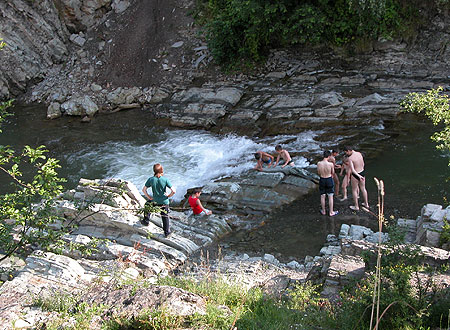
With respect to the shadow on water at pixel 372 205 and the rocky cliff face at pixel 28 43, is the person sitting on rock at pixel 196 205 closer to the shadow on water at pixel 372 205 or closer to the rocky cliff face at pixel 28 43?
the shadow on water at pixel 372 205

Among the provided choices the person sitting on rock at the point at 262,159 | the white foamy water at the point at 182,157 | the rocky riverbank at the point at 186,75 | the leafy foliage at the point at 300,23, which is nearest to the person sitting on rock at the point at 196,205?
the white foamy water at the point at 182,157

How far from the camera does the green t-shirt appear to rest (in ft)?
28.9

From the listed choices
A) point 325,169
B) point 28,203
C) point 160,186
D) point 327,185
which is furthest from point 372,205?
point 28,203

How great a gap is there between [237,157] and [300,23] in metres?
6.93

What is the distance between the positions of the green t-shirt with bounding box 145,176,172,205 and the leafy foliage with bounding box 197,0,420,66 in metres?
11.6

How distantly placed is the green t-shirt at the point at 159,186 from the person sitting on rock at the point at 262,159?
4223mm

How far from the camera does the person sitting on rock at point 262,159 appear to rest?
12562 mm

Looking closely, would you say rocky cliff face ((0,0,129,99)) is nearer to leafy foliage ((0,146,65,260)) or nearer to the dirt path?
the dirt path

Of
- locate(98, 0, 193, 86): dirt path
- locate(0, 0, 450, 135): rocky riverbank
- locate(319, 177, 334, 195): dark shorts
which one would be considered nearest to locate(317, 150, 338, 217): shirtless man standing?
locate(319, 177, 334, 195): dark shorts

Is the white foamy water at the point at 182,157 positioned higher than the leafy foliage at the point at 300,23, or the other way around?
the leafy foliage at the point at 300,23

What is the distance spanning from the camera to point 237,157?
14641mm

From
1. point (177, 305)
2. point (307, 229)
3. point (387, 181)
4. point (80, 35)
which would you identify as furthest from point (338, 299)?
point (80, 35)

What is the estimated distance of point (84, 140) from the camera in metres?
17.6

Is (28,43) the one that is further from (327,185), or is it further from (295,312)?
(295,312)
